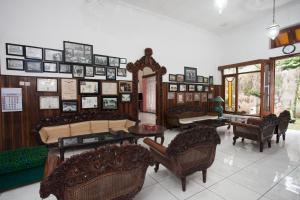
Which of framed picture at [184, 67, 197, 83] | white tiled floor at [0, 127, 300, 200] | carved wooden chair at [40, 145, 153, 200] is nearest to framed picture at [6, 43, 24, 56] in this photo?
white tiled floor at [0, 127, 300, 200]

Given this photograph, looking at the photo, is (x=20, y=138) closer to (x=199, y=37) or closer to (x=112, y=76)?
(x=112, y=76)

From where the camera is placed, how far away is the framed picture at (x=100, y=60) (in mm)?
4500

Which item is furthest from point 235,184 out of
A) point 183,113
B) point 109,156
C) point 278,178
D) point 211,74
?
point 211,74

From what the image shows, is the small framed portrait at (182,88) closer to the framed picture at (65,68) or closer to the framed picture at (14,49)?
the framed picture at (65,68)

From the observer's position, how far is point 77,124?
402 cm

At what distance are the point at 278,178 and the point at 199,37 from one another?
6.03 meters

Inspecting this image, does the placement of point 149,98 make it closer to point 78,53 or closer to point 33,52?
point 78,53

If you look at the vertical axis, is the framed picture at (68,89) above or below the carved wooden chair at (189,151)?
above

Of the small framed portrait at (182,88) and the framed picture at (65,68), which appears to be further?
the small framed portrait at (182,88)

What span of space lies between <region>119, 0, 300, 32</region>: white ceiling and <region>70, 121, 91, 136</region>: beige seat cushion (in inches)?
158

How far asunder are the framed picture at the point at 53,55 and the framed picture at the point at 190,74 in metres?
4.54

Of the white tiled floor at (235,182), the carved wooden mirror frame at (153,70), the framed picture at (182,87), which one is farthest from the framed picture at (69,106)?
the framed picture at (182,87)

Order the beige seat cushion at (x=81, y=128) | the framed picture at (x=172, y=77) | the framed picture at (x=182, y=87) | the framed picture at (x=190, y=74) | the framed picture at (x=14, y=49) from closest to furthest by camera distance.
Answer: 1. the framed picture at (x=14, y=49)
2. the beige seat cushion at (x=81, y=128)
3. the framed picture at (x=172, y=77)
4. the framed picture at (x=182, y=87)
5. the framed picture at (x=190, y=74)

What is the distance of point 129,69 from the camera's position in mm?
5047
